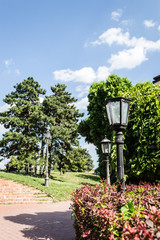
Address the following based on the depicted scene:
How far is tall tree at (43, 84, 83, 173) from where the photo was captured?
26844 mm

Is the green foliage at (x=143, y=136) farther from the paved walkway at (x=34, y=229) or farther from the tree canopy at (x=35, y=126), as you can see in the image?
the tree canopy at (x=35, y=126)

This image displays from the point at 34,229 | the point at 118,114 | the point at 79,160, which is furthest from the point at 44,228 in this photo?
the point at 79,160

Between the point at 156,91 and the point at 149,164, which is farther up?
the point at 156,91

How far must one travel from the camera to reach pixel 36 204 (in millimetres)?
12539

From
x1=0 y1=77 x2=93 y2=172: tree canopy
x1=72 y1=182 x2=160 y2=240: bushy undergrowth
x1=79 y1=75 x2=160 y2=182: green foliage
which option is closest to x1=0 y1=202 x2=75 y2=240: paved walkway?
x1=72 y1=182 x2=160 y2=240: bushy undergrowth

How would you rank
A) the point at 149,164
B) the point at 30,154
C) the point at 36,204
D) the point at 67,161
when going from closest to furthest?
the point at 149,164 < the point at 36,204 < the point at 30,154 < the point at 67,161

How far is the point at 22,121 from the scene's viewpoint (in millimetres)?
27781

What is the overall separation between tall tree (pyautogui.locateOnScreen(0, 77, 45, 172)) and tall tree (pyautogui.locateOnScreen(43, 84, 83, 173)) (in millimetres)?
2013

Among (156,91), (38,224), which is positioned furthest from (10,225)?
(156,91)

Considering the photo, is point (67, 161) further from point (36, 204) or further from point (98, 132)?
point (36, 204)

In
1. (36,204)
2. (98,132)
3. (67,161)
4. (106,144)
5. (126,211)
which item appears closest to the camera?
(126,211)

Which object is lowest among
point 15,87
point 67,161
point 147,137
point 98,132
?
point 67,161

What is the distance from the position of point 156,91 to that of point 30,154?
22157 millimetres

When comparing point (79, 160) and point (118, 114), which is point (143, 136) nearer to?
point (118, 114)
